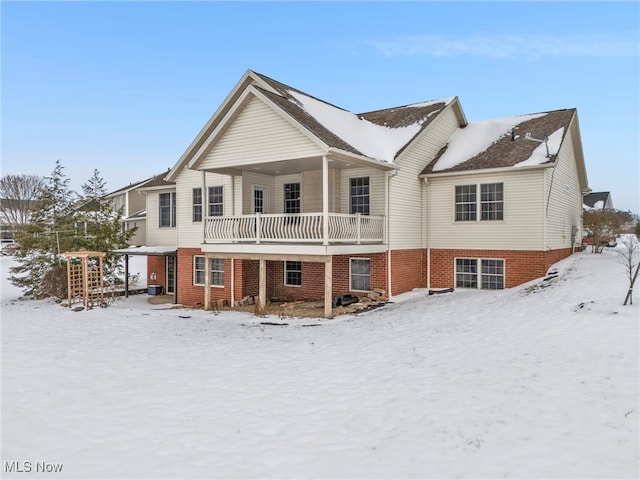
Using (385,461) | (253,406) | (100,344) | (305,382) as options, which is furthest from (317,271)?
Answer: (385,461)

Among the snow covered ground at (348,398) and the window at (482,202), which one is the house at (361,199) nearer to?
the window at (482,202)

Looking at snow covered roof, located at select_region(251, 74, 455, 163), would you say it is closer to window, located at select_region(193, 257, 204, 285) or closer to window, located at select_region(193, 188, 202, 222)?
window, located at select_region(193, 188, 202, 222)

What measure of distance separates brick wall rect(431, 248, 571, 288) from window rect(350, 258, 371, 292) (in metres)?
3.40

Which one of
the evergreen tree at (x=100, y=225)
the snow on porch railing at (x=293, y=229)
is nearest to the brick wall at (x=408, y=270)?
the snow on porch railing at (x=293, y=229)

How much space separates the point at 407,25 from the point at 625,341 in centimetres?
1613

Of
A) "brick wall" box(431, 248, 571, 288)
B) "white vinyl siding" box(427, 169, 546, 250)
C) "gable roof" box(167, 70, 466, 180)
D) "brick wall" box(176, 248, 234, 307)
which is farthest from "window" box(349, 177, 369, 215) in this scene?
"brick wall" box(176, 248, 234, 307)

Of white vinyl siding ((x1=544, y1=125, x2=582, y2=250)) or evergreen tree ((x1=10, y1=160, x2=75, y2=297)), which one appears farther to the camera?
evergreen tree ((x1=10, y1=160, x2=75, y2=297))

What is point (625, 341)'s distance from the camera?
8367 millimetres

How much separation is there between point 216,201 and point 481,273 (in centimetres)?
1231

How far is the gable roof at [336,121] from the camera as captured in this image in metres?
15.5

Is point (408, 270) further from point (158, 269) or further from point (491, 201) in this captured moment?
point (158, 269)

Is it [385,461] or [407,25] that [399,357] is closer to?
[385,461]

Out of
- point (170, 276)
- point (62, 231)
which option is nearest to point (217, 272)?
point (170, 276)

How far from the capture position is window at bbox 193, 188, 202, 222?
20219 millimetres
